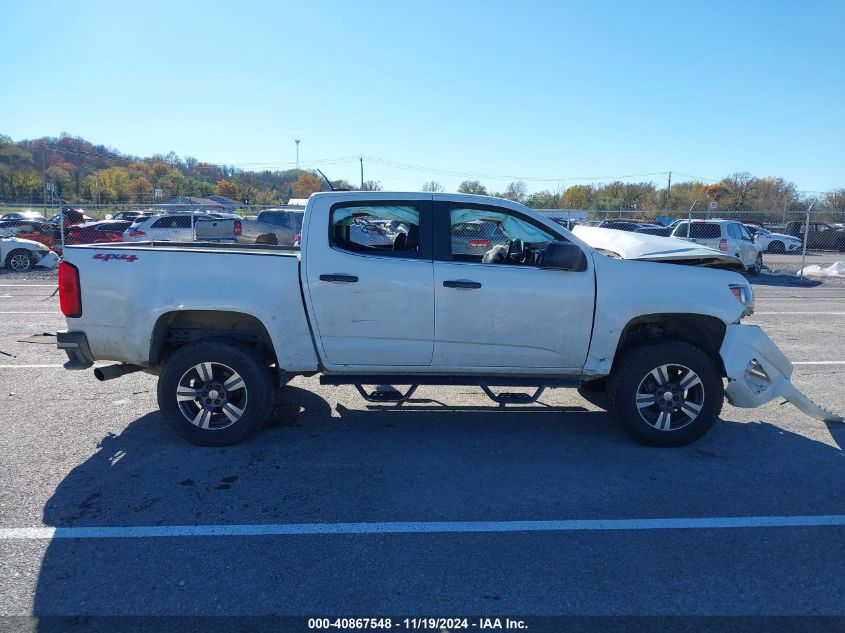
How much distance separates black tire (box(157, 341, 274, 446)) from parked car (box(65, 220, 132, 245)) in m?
18.1

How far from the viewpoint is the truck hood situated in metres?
5.49

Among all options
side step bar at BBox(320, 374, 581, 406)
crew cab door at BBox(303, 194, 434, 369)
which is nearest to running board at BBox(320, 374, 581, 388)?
side step bar at BBox(320, 374, 581, 406)

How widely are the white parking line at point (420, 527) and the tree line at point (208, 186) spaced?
37.5m

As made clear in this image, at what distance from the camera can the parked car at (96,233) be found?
70.9 feet

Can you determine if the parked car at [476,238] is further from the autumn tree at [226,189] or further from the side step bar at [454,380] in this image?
the autumn tree at [226,189]

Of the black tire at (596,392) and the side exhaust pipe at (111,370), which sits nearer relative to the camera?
the side exhaust pipe at (111,370)

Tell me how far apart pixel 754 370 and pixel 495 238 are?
249cm

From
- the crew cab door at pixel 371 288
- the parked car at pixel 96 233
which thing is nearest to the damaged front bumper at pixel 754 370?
the crew cab door at pixel 371 288

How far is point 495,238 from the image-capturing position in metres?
5.95

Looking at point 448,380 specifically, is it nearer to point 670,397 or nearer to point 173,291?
point 670,397

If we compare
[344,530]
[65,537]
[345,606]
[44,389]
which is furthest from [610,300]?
[44,389]

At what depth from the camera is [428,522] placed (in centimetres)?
404

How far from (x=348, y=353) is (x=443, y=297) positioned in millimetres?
881

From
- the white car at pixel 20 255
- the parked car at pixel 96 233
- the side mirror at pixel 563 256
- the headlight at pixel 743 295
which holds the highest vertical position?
the side mirror at pixel 563 256
